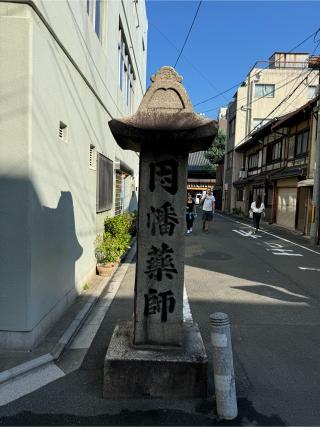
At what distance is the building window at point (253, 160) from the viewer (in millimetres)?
27873

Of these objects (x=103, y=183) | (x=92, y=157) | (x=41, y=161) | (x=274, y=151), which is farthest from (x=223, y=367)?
(x=274, y=151)

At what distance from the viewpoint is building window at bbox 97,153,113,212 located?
802 centimetres

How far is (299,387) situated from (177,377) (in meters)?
1.34

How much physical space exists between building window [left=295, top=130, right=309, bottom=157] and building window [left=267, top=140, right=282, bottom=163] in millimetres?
2734

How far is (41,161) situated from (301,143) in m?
17.2

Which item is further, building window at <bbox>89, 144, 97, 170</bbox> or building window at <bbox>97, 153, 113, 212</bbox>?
building window at <bbox>97, 153, 113, 212</bbox>

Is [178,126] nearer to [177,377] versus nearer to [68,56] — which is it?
[177,377]

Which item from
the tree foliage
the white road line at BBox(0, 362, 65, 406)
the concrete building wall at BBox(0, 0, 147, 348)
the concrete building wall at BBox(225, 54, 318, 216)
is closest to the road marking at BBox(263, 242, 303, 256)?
the concrete building wall at BBox(0, 0, 147, 348)

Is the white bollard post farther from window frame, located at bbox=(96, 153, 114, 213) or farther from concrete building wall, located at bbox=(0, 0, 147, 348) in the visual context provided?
window frame, located at bbox=(96, 153, 114, 213)

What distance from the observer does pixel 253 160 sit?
29.3 m

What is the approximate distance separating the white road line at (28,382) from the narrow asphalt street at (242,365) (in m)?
0.07

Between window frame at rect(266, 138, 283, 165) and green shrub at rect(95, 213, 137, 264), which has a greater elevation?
window frame at rect(266, 138, 283, 165)

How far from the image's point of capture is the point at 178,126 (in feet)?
10.9

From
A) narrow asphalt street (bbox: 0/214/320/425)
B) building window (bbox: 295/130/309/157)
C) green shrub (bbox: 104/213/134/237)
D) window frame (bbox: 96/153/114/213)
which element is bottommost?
narrow asphalt street (bbox: 0/214/320/425)
